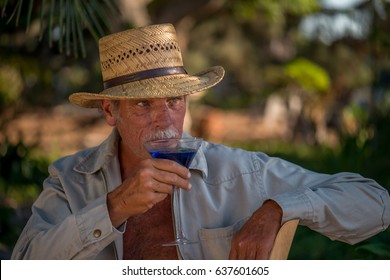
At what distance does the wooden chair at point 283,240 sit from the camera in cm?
279

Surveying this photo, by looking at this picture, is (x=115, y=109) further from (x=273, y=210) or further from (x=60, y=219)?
(x=273, y=210)

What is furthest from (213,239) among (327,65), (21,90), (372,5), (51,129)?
(327,65)

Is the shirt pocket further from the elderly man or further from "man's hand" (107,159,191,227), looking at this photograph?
"man's hand" (107,159,191,227)

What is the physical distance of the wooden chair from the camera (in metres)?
2.79

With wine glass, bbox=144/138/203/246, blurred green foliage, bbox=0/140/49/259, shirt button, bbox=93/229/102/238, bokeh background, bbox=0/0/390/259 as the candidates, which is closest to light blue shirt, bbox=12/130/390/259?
shirt button, bbox=93/229/102/238

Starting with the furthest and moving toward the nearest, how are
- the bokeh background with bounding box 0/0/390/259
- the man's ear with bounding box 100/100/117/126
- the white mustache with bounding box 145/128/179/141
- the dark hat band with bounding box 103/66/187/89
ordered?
the bokeh background with bounding box 0/0/390/259
the man's ear with bounding box 100/100/117/126
the dark hat band with bounding box 103/66/187/89
the white mustache with bounding box 145/128/179/141

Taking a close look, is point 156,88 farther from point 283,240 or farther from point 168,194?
point 283,240

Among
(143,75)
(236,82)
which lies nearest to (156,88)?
(143,75)

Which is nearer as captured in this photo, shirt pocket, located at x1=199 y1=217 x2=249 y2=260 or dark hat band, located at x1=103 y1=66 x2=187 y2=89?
shirt pocket, located at x1=199 y1=217 x2=249 y2=260

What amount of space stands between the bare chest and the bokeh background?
1074 millimetres

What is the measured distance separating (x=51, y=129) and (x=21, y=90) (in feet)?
19.6

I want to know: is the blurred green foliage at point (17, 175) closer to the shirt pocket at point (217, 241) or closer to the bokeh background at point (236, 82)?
the bokeh background at point (236, 82)

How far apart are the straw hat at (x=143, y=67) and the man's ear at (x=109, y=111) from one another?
0.36 ft

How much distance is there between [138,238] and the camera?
334 cm
